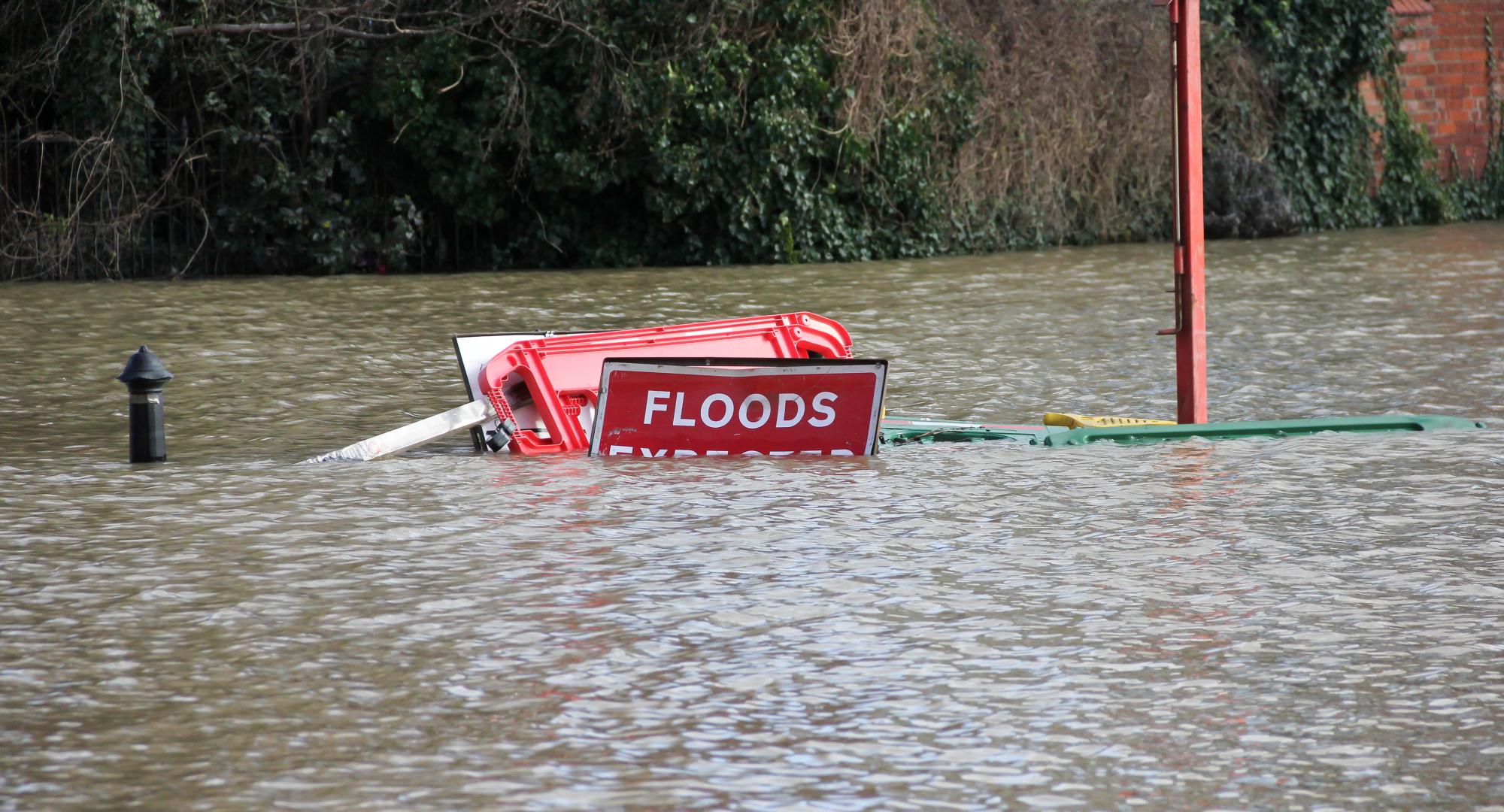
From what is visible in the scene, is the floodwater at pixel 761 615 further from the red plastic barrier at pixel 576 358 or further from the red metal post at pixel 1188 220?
the red metal post at pixel 1188 220

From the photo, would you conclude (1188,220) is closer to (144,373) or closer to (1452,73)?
(144,373)

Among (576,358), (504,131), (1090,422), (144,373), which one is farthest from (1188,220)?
(504,131)

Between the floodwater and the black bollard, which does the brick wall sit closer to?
the floodwater

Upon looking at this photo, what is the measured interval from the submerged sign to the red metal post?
160cm

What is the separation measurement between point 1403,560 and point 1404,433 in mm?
2710

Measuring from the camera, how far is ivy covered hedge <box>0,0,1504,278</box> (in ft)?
61.3

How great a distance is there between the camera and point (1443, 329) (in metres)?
12.5

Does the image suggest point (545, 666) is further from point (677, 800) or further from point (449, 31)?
point (449, 31)

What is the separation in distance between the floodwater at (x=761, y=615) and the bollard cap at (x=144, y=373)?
1.25ft

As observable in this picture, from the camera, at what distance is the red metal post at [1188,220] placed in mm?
8234

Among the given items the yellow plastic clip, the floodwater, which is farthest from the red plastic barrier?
the yellow plastic clip

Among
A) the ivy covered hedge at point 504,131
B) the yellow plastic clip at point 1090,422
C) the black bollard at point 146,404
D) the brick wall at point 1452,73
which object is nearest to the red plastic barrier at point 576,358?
the yellow plastic clip at point 1090,422

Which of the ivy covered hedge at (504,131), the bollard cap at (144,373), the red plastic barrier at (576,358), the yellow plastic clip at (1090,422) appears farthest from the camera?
the ivy covered hedge at (504,131)

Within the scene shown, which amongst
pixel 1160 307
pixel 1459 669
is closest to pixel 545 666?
pixel 1459 669
